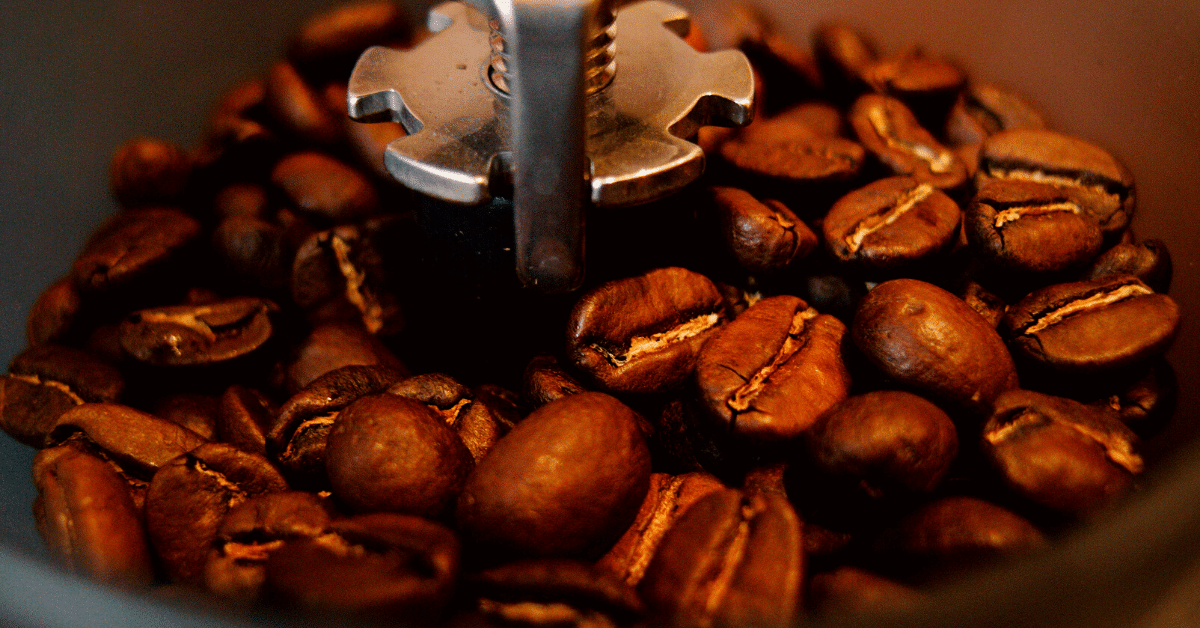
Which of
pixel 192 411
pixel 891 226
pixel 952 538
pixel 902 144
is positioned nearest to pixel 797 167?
pixel 891 226

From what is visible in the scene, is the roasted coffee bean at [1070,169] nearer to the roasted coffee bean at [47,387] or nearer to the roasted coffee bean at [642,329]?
the roasted coffee bean at [642,329]

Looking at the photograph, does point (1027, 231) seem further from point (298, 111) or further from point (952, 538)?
point (298, 111)

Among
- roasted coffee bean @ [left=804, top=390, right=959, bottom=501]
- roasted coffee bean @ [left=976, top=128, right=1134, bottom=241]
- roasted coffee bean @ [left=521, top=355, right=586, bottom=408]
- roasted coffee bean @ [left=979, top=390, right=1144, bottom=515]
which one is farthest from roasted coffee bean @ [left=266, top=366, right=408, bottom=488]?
roasted coffee bean @ [left=976, top=128, right=1134, bottom=241]

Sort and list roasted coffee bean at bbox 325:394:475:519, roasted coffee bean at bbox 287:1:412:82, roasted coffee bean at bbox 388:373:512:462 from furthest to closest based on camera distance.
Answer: roasted coffee bean at bbox 287:1:412:82 → roasted coffee bean at bbox 388:373:512:462 → roasted coffee bean at bbox 325:394:475:519

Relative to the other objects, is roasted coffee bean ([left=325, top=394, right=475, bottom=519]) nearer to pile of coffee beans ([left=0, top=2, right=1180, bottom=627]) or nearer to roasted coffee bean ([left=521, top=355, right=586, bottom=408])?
pile of coffee beans ([left=0, top=2, right=1180, bottom=627])

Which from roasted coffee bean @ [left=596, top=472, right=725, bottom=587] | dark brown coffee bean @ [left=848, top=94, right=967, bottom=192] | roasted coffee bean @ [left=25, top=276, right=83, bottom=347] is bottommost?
roasted coffee bean @ [left=596, top=472, right=725, bottom=587]

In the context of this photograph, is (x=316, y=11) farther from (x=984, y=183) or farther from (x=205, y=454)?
(x=984, y=183)

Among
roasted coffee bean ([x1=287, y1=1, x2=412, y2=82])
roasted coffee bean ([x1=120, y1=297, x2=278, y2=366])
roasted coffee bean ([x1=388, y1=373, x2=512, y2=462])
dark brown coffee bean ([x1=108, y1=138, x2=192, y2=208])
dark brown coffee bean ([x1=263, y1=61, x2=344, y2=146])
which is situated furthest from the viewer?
roasted coffee bean ([x1=287, y1=1, x2=412, y2=82])
